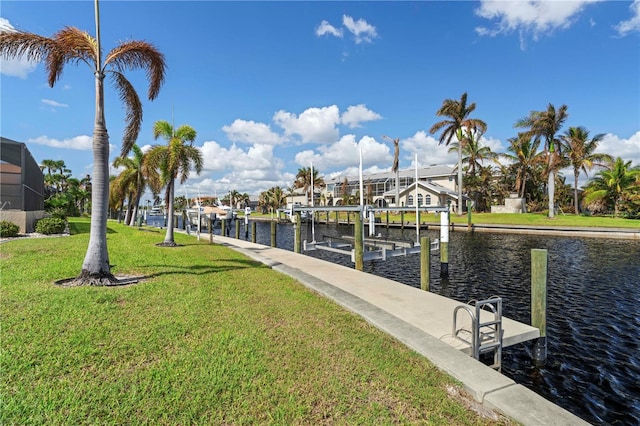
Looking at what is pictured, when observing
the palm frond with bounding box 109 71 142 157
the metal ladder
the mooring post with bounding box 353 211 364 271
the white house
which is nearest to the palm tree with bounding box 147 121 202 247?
the palm frond with bounding box 109 71 142 157

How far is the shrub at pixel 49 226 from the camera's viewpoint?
18938 millimetres

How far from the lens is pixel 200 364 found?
4445mm

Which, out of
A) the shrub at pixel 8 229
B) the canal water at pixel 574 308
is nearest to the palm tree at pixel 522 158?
the canal water at pixel 574 308

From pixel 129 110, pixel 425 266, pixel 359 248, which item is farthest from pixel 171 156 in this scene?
pixel 425 266

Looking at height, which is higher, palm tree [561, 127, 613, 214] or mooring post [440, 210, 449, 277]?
palm tree [561, 127, 613, 214]

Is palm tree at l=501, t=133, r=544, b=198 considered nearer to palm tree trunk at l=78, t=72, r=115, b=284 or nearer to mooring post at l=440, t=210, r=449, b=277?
mooring post at l=440, t=210, r=449, b=277

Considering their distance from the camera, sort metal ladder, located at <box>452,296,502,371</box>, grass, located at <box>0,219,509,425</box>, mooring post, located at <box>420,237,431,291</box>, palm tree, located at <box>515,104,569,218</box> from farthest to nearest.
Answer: palm tree, located at <box>515,104,569,218</box>
mooring post, located at <box>420,237,431,291</box>
metal ladder, located at <box>452,296,502,371</box>
grass, located at <box>0,219,509,425</box>

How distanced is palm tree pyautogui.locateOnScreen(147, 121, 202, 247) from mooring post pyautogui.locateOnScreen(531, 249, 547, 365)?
1610 centimetres

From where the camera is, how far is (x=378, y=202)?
62.9 meters

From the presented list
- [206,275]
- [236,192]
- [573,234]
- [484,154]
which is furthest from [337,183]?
[206,275]

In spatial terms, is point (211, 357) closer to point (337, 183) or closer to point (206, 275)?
point (206, 275)

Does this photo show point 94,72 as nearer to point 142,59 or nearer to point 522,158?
point 142,59

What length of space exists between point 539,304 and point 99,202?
1067cm

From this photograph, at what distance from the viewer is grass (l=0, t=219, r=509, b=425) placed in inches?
141
